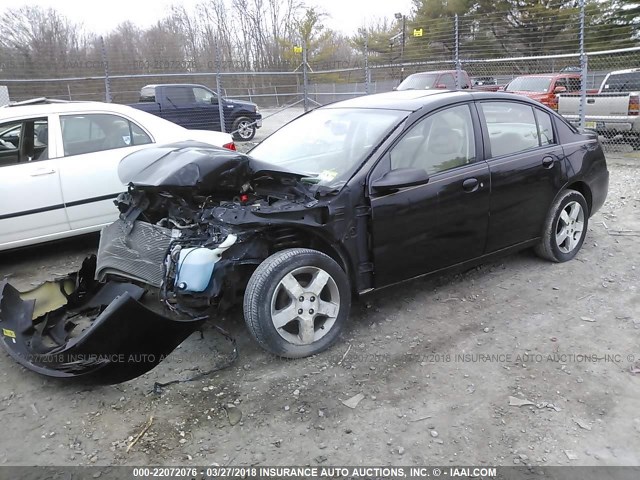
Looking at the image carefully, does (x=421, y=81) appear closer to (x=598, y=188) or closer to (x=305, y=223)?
(x=598, y=188)

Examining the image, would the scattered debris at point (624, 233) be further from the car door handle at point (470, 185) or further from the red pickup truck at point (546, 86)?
the red pickup truck at point (546, 86)

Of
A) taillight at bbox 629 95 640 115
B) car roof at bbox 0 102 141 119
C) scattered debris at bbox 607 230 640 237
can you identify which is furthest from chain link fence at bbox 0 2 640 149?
car roof at bbox 0 102 141 119

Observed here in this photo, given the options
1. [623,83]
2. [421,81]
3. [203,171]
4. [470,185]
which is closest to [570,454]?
[470,185]

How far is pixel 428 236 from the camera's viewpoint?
379cm

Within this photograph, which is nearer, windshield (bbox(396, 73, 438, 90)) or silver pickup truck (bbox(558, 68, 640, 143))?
silver pickup truck (bbox(558, 68, 640, 143))

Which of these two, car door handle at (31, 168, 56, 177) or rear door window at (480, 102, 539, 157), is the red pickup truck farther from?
car door handle at (31, 168, 56, 177)

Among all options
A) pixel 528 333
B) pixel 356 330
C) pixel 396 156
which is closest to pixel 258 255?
pixel 356 330

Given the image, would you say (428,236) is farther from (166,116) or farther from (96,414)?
(166,116)

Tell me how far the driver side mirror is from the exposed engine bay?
13.2 inches

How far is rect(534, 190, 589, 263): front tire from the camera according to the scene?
465 centimetres

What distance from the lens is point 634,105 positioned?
10.6 m

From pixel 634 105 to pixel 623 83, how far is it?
183 cm

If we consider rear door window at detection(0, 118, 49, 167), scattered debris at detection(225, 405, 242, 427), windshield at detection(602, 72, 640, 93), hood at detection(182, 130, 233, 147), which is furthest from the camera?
windshield at detection(602, 72, 640, 93)

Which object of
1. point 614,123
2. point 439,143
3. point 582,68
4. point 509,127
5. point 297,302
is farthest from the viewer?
point 614,123
